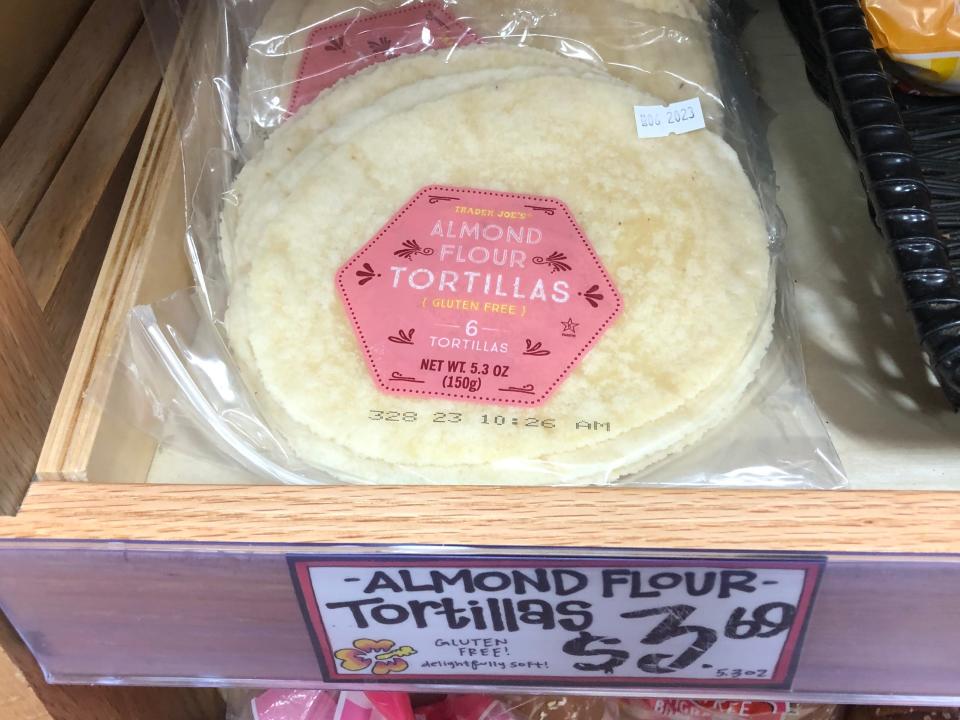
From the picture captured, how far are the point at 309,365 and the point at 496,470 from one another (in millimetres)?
173

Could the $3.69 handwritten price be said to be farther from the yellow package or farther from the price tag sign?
the yellow package

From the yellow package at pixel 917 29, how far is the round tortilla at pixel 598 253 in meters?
0.16

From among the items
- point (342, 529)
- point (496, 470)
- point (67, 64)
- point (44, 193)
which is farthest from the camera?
point (67, 64)

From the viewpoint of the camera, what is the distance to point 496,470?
61cm

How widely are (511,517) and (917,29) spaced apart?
1.85ft

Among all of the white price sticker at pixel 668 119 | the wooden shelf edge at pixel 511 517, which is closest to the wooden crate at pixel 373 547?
the wooden shelf edge at pixel 511 517

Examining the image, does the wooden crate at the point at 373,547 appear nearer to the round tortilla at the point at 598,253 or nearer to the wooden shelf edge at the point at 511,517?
the wooden shelf edge at the point at 511,517

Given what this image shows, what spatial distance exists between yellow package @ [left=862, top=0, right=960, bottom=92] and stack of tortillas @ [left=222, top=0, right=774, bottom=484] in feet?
0.51

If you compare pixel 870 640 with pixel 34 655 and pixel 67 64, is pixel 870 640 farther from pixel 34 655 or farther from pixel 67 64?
pixel 67 64

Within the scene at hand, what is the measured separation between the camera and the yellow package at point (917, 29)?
0.73 m

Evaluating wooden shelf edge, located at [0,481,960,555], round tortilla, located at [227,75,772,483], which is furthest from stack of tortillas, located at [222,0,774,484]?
wooden shelf edge, located at [0,481,960,555]

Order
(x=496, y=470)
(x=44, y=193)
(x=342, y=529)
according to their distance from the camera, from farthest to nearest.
→ 1. (x=44, y=193)
2. (x=496, y=470)
3. (x=342, y=529)

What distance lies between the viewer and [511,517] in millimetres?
501

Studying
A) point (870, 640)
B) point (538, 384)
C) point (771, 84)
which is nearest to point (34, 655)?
point (538, 384)
